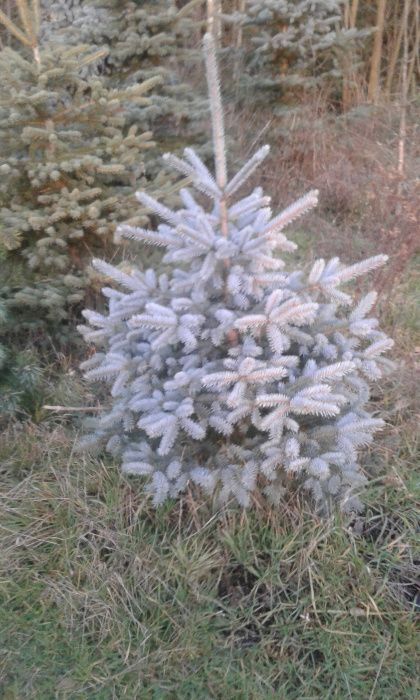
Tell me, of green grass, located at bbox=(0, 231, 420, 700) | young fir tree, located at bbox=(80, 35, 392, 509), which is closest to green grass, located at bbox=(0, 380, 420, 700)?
green grass, located at bbox=(0, 231, 420, 700)

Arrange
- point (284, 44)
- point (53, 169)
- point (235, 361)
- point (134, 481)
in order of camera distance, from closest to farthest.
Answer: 1. point (235, 361)
2. point (134, 481)
3. point (53, 169)
4. point (284, 44)

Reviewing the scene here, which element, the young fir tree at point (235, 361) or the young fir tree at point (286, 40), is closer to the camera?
the young fir tree at point (235, 361)

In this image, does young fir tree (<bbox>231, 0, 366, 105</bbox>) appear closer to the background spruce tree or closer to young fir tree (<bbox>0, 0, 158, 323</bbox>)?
the background spruce tree

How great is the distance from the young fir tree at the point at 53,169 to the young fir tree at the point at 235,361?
42.2 inches

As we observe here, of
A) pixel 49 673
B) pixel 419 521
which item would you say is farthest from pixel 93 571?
pixel 419 521

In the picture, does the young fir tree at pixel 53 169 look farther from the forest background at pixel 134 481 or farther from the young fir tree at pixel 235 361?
the young fir tree at pixel 235 361

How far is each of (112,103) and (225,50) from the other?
9.63 feet

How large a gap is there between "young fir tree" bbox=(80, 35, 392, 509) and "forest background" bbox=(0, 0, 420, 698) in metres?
0.21

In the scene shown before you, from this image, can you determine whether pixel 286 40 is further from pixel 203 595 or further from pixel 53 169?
pixel 203 595

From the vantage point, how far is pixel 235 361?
2.77 metres

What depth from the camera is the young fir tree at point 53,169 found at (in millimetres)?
3949

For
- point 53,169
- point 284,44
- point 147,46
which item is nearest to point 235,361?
point 53,169

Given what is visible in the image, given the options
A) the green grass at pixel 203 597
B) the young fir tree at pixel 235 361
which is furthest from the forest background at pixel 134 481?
the young fir tree at pixel 235 361

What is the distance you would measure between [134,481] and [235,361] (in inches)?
31.3
